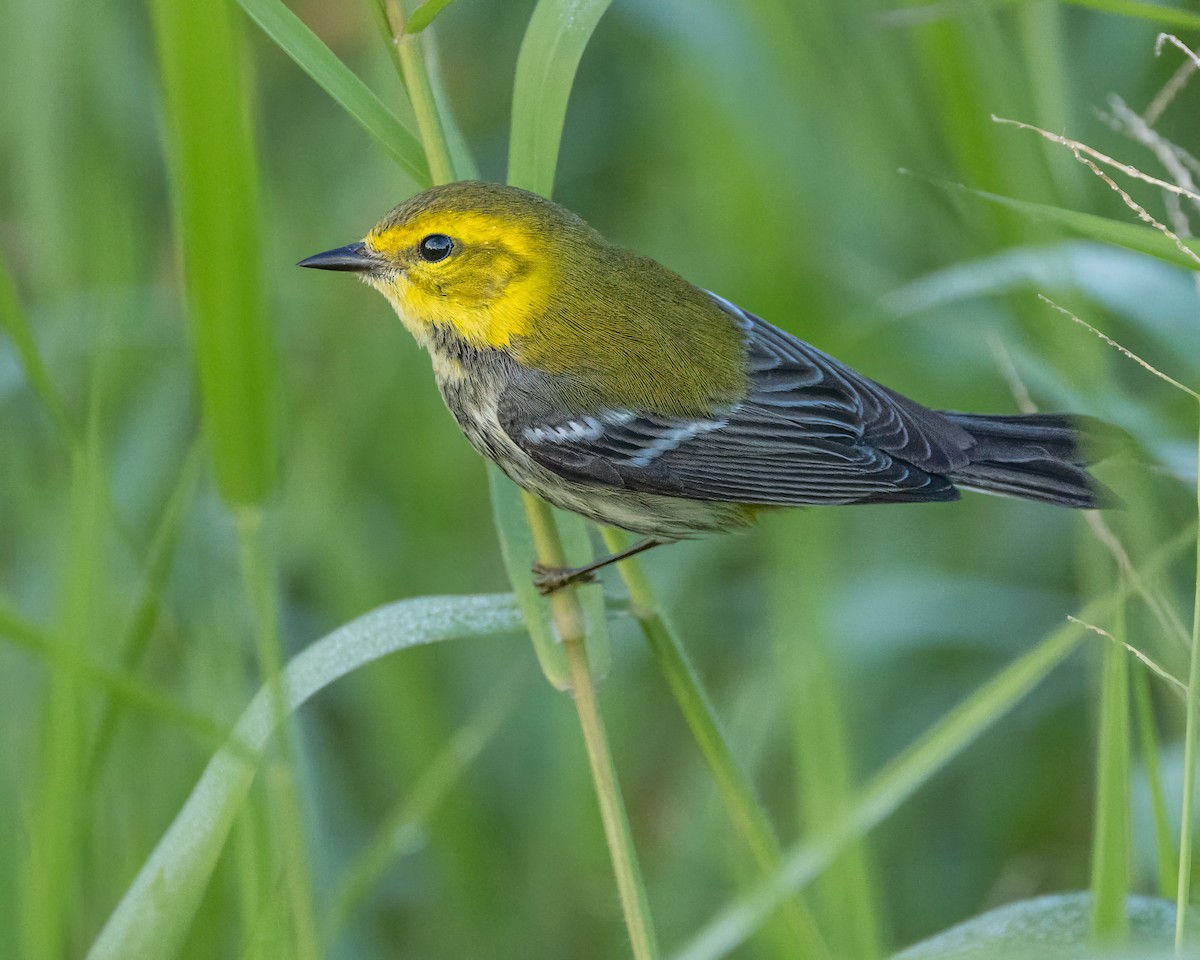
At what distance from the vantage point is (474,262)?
253 cm

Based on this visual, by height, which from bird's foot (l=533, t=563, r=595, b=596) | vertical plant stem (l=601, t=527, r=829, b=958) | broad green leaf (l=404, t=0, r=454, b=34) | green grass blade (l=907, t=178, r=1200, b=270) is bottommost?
vertical plant stem (l=601, t=527, r=829, b=958)

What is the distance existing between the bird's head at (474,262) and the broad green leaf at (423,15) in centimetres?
64

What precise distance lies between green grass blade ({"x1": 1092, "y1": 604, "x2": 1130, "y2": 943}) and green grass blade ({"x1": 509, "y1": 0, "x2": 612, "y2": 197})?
985 millimetres

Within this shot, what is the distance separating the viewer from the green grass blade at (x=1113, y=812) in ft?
4.90

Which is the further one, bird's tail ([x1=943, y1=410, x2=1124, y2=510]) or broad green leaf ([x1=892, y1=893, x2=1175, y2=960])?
bird's tail ([x1=943, y1=410, x2=1124, y2=510])

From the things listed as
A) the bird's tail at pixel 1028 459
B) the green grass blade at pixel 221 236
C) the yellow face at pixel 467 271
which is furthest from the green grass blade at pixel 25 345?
the bird's tail at pixel 1028 459

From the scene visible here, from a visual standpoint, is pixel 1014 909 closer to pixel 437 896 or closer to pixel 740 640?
pixel 437 896

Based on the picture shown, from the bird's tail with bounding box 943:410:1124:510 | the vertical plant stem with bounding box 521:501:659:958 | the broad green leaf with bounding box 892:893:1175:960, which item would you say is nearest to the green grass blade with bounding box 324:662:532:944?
the vertical plant stem with bounding box 521:501:659:958

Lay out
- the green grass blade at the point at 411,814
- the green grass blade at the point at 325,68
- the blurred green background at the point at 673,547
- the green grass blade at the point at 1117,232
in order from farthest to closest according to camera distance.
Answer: the blurred green background at the point at 673,547 < the green grass blade at the point at 411,814 < the green grass blade at the point at 325,68 < the green grass blade at the point at 1117,232

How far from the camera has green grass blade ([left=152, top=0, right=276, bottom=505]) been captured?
1.61m

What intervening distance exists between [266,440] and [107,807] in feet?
4.04

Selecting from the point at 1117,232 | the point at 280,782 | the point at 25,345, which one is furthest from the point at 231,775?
the point at 1117,232

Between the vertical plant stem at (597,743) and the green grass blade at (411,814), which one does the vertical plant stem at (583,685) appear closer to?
the vertical plant stem at (597,743)

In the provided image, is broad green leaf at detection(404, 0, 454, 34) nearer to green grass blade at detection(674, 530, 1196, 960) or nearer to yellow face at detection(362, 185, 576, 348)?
yellow face at detection(362, 185, 576, 348)
